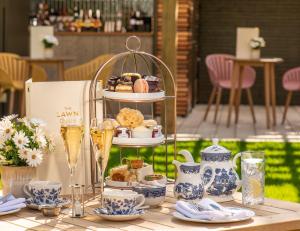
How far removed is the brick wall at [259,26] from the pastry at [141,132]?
1091cm

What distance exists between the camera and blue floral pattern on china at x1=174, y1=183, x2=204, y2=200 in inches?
145

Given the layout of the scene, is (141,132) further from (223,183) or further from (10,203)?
(10,203)

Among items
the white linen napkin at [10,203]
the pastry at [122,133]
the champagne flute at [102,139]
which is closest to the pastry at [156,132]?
the pastry at [122,133]

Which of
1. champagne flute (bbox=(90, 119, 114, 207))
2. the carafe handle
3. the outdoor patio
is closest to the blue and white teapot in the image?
champagne flute (bbox=(90, 119, 114, 207))

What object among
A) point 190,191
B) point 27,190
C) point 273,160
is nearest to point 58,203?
point 27,190

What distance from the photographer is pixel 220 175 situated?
3.78 metres

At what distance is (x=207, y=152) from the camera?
379 centimetres

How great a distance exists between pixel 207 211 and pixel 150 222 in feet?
0.65

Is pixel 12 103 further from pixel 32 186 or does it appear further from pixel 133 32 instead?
pixel 32 186

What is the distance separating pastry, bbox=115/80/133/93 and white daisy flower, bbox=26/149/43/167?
49 centimetres

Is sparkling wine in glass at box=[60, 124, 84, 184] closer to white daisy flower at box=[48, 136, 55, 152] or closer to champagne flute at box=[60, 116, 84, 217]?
champagne flute at box=[60, 116, 84, 217]

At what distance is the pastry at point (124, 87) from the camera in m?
3.99

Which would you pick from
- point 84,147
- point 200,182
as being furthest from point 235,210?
point 84,147

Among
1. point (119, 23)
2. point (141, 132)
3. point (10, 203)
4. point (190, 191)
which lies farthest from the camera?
point (119, 23)
